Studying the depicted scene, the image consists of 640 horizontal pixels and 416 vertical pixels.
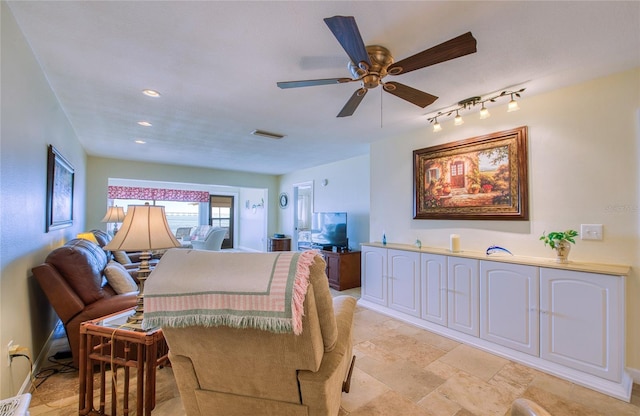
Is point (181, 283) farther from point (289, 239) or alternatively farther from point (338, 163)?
point (289, 239)

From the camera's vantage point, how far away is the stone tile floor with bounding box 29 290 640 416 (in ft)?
5.71

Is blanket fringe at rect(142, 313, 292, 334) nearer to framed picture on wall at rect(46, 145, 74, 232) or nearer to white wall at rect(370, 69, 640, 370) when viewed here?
framed picture on wall at rect(46, 145, 74, 232)

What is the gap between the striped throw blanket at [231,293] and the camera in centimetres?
103

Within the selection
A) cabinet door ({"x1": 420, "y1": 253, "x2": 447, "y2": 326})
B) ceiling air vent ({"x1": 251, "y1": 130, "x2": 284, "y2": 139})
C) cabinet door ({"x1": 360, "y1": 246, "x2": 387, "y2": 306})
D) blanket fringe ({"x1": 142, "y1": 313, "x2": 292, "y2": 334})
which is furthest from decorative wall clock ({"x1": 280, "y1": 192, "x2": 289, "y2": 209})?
blanket fringe ({"x1": 142, "y1": 313, "x2": 292, "y2": 334})

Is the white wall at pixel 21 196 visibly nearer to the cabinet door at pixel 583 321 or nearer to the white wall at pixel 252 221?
the cabinet door at pixel 583 321

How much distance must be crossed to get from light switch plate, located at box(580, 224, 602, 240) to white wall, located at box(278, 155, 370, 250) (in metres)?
2.85

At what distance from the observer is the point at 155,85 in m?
2.28

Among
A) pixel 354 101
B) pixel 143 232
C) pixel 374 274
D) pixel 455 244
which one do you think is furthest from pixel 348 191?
pixel 143 232

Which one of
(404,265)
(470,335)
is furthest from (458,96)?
(470,335)

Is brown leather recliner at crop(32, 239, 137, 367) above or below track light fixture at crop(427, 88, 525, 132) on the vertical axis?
below

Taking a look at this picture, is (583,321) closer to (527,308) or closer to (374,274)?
(527,308)

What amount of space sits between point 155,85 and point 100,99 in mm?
773

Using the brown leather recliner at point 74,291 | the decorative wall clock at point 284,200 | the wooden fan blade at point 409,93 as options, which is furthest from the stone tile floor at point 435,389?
the decorative wall clock at point 284,200

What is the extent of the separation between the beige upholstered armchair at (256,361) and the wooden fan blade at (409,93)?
1310mm
